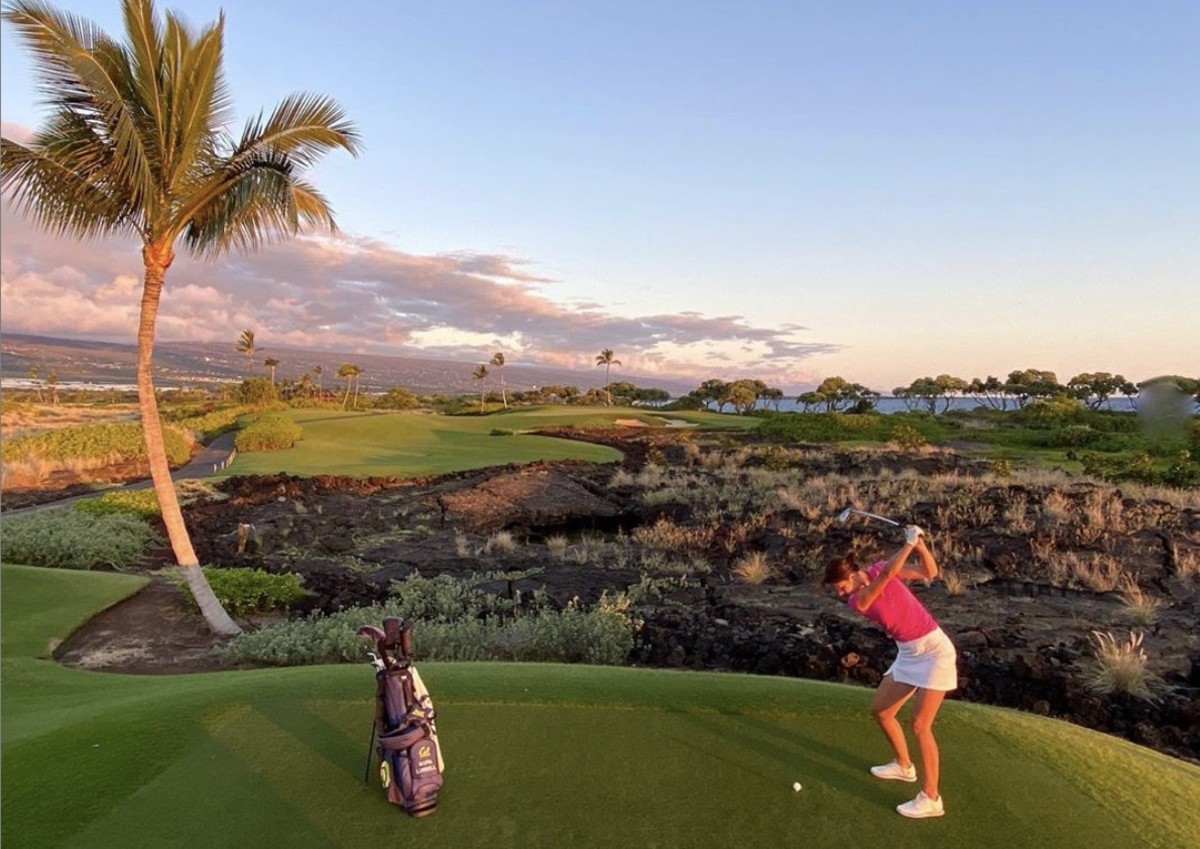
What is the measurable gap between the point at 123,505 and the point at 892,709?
69.4 ft

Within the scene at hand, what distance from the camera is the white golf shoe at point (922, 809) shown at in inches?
180

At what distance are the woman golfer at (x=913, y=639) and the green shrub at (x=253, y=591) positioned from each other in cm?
1091

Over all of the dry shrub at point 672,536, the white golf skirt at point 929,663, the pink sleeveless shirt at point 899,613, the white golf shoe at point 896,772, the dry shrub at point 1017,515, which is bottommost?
the dry shrub at point 672,536

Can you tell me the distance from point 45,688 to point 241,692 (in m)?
Answer: 3.56

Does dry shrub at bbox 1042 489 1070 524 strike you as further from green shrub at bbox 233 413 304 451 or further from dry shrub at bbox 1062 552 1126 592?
green shrub at bbox 233 413 304 451

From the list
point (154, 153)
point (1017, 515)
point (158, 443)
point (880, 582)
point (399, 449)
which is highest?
point (154, 153)

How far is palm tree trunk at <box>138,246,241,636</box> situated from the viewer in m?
10.2

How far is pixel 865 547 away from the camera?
15938 mm

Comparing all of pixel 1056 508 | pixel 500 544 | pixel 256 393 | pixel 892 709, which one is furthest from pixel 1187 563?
pixel 256 393

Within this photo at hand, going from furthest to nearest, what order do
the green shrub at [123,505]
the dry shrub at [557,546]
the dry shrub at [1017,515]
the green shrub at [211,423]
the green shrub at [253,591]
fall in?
the green shrub at [211,423]
the green shrub at [123,505]
the dry shrub at [557,546]
the dry shrub at [1017,515]
the green shrub at [253,591]

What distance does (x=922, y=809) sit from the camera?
180 inches

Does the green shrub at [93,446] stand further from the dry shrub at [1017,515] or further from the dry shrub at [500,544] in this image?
the dry shrub at [1017,515]

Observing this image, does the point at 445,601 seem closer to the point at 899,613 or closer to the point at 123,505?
the point at 899,613

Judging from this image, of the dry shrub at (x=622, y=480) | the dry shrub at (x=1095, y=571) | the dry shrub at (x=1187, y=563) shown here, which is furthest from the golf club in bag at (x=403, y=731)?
the dry shrub at (x=622, y=480)
